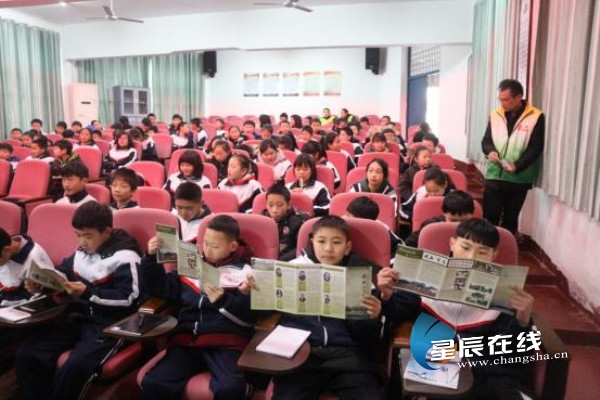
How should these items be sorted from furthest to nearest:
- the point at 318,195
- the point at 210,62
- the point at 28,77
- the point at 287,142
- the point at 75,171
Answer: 1. the point at 210,62
2. the point at 28,77
3. the point at 287,142
4. the point at 318,195
5. the point at 75,171

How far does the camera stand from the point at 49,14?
9.74 meters

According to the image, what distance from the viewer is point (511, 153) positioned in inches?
143

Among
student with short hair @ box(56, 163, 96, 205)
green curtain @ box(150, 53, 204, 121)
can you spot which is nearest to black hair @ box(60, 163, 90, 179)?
student with short hair @ box(56, 163, 96, 205)

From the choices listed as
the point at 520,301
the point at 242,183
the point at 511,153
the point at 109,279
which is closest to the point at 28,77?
the point at 242,183

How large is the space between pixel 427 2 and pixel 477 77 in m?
2.18

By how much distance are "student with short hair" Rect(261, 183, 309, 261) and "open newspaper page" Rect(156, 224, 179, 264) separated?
0.94m

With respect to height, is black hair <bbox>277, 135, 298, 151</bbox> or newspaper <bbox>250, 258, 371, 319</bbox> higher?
black hair <bbox>277, 135, 298, 151</bbox>

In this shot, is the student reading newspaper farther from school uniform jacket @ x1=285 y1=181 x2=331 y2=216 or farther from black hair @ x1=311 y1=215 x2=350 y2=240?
school uniform jacket @ x1=285 y1=181 x2=331 y2=216

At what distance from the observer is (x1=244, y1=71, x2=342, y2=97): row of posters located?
13.0 m

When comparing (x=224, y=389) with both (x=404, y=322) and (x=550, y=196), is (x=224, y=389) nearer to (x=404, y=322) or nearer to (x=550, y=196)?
(x=404, y=322)

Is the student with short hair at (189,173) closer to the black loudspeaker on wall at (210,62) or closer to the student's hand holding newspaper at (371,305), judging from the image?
the student's hand holding newspaper at (371,305)

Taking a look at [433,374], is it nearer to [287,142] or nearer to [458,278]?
[458,278]

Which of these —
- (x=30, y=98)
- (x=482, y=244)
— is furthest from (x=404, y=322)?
(x=30, y=98)

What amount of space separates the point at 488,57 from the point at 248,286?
5.41m
